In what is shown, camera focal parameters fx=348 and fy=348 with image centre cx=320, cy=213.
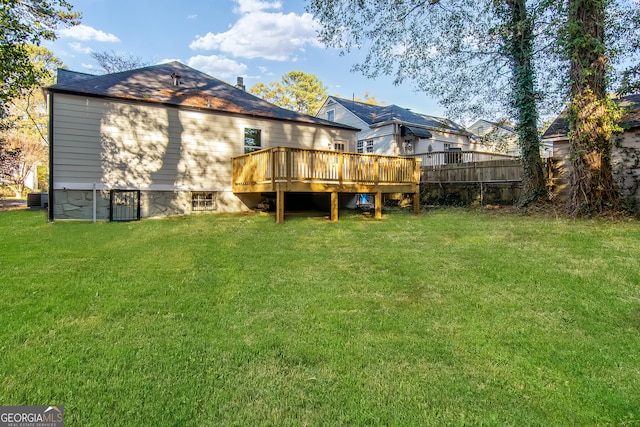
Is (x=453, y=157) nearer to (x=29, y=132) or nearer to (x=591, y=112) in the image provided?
(x=591, y=112)

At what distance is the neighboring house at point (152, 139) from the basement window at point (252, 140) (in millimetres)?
33

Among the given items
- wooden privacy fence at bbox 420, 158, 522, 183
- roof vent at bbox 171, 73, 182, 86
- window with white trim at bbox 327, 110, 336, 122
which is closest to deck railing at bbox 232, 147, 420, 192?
roof vent at bbox 171, 73, 182, 86

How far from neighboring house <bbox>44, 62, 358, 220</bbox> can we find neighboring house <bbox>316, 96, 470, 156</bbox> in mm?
9910

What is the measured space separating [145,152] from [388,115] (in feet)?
54.6

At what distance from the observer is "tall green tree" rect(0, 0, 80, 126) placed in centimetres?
843

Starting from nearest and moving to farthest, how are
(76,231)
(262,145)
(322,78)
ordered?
1. (76,231)
2. (262,145)
3. (322,78)

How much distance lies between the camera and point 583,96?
8.09 meters

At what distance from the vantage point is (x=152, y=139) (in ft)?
32.2

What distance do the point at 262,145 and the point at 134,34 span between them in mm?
11653

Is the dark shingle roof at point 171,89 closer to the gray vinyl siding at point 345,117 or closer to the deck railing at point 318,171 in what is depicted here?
the deck railing at point 318,171

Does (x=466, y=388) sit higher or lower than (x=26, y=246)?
lower

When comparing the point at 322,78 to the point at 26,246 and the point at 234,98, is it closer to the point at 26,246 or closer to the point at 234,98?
the point at 234,98

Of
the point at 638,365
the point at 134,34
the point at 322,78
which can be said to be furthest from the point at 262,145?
the point at 322,78

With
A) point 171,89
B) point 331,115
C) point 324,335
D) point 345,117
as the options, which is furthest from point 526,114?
point 331,115
